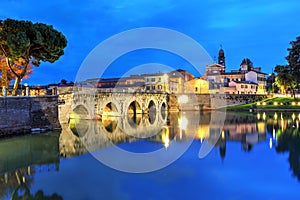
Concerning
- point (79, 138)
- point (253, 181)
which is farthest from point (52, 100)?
point (253, 181)

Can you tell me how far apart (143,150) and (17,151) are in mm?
9351

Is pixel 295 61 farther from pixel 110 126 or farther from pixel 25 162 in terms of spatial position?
pixel 25 162

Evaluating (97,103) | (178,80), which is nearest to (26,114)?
(97,103)

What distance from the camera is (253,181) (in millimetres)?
13836

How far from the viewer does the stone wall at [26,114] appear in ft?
81.3

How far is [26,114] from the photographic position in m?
26.8

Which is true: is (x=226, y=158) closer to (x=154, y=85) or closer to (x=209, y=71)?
(x=154, y=85)

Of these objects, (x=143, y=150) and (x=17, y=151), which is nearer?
(x=17, y=151)

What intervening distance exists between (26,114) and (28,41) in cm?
699

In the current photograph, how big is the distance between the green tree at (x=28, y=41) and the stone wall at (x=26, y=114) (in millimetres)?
3322

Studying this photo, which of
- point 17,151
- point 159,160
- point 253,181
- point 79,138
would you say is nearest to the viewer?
point 253,181

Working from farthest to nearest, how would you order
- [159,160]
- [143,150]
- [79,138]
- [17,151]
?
1. [79,138]
2. [143,150]
3. [17,151]
4. [159,160]

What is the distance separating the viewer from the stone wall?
81.3 ft

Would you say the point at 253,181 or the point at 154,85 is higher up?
the point at 154,85
